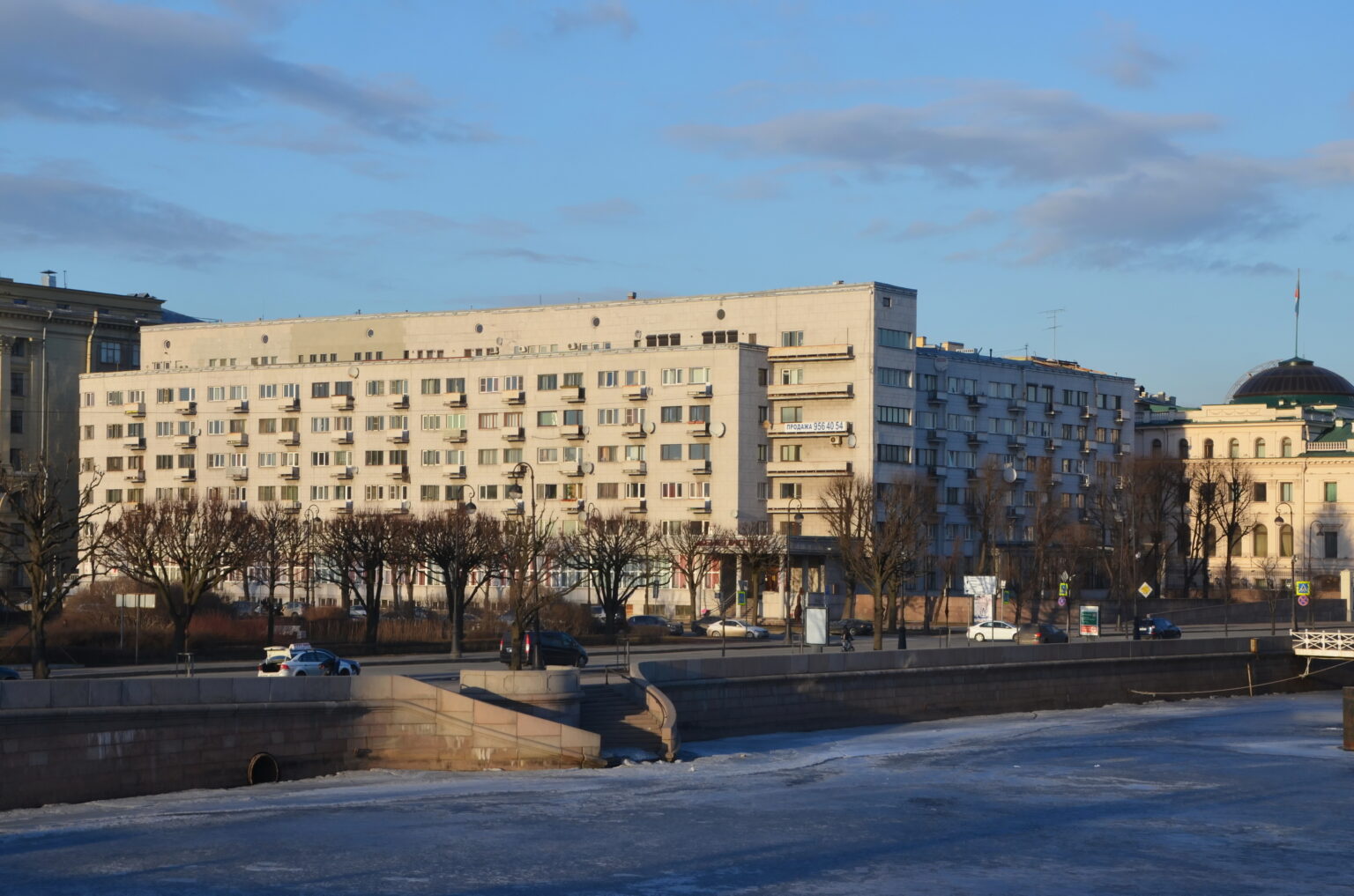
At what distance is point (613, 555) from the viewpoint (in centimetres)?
9800

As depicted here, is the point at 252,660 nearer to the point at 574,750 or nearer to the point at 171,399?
the point at 574,750

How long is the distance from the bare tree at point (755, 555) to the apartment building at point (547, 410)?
2.38m

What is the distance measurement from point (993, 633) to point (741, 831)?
51408mm

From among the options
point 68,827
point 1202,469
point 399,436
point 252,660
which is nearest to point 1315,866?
point 68,827

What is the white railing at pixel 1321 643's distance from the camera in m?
84.9

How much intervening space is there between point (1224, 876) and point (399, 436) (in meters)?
96.3

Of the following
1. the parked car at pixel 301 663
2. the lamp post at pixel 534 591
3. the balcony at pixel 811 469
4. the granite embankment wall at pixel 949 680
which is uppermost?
Answer: the balcony at pixel 811 469

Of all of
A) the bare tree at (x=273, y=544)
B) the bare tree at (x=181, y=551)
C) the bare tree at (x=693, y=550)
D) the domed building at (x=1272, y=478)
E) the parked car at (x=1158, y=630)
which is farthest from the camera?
the domed building at (x=1272, y=478)

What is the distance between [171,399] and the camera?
5369 inches

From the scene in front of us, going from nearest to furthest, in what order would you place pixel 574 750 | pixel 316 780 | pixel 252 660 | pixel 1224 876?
1. pixel 1224 876
2. pixel 316 780
3. pixel 574 750
4. pixel 252 660

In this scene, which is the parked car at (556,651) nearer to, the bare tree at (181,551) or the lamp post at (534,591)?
the lamp post at (534,591)

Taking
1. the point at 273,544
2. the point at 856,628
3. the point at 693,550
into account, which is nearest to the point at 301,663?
the point at 273,544

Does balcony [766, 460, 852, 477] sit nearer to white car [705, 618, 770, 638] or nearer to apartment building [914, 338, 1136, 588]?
apartment building [914, 338, 1136, 588]

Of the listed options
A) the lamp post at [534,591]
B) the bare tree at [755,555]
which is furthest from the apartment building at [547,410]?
the lamp post at [534,591]
